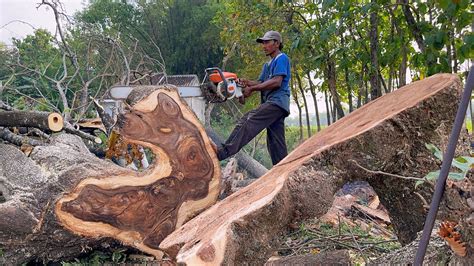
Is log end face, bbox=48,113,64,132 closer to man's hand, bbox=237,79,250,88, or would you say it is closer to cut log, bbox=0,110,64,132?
cut log, bbox=0,110,64,132

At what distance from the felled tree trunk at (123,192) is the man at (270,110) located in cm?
32

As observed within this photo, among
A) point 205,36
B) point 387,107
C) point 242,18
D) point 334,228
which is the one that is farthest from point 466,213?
point 205,36

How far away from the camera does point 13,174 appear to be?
4.50 meters

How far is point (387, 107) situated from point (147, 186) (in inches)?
68.2

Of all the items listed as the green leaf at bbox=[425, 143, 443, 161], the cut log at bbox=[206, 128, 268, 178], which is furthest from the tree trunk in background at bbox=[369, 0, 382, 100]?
the green leaf at bbox=[425, 143, 443, 161]

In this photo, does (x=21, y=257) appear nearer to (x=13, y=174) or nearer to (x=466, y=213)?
(x=13, y=174)

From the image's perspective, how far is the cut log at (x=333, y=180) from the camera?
2514 millimetres

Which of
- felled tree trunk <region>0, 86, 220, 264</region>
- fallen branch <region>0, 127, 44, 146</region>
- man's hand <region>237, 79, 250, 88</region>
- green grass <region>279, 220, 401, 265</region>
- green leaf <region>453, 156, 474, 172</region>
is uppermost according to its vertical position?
man's hand <region>237, 79, 250, 88</region>

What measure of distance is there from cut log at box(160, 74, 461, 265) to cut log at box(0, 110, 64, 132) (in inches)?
114

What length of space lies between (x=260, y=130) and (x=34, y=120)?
237 cm

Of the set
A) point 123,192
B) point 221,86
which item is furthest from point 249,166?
point 123,192

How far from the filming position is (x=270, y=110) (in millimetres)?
4637

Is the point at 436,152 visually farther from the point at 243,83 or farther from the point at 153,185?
the point at 243,83

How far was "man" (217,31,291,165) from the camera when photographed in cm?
448
